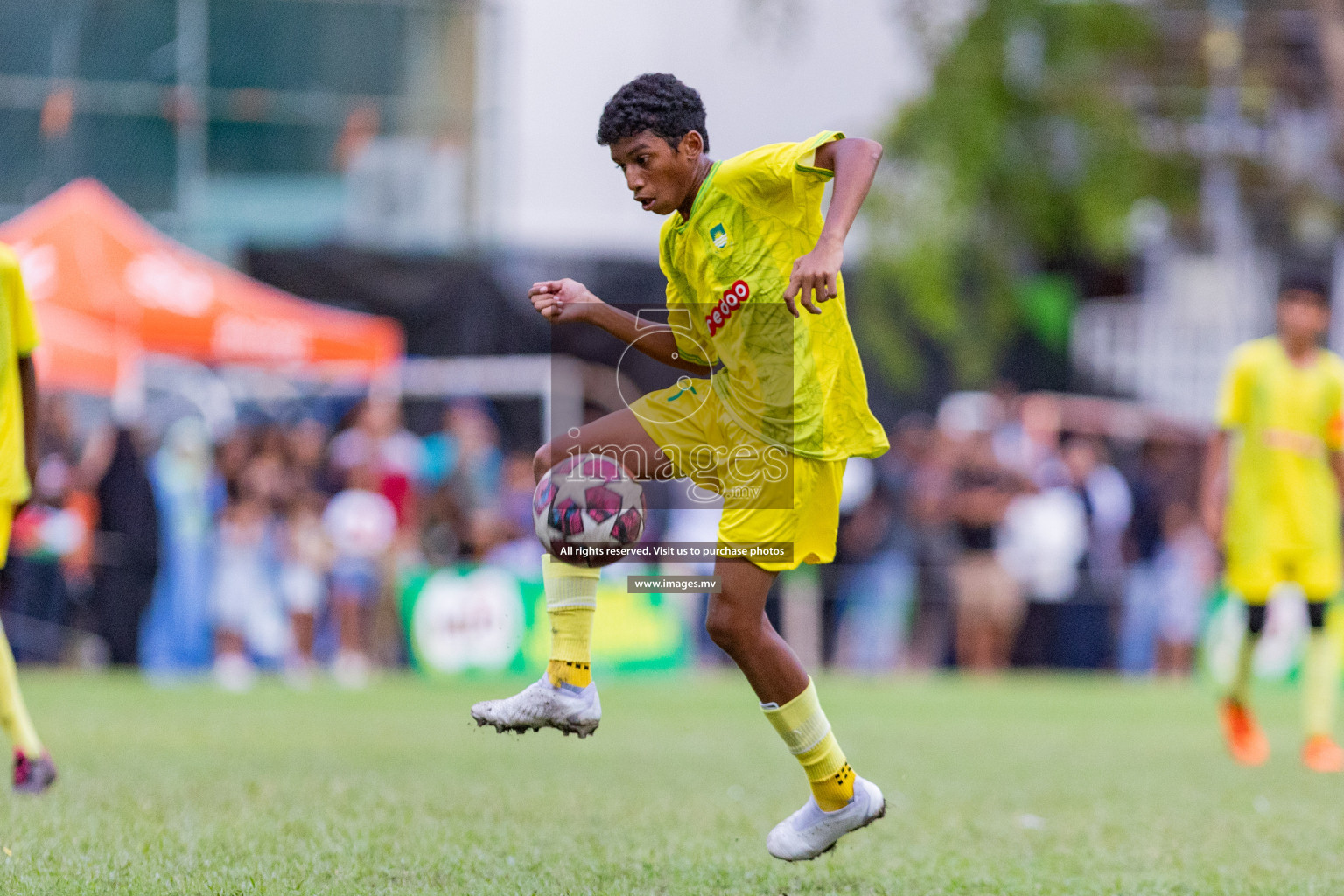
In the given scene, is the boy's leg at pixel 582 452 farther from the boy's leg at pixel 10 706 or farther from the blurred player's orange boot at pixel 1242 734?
the blurred player's orange boot at pixel 1242 734

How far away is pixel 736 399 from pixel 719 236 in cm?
50

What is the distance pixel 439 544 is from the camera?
15.9 meters

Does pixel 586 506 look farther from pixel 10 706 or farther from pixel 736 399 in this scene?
pixel 10 706

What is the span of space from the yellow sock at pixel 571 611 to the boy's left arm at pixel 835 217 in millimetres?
1070

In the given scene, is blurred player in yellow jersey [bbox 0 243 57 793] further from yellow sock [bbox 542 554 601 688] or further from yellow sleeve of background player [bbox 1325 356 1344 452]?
yellow sleeve of background player [bbox 1325 356 1344 452]

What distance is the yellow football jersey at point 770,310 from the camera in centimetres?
509

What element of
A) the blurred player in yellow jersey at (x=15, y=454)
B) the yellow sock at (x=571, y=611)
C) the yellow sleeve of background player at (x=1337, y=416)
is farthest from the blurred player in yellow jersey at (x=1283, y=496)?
the blurred player in yellow jersey at (x=15, y=454)

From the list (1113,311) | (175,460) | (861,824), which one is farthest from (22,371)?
(1113,311)

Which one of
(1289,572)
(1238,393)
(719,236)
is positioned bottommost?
(1289,572)

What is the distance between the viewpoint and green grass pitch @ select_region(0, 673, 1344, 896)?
5266mm

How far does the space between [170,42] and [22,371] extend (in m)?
14.5

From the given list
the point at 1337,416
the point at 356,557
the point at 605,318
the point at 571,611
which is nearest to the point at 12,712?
the point at 571,611

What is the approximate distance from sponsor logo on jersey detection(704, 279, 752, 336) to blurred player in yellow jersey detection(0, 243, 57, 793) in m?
3.08

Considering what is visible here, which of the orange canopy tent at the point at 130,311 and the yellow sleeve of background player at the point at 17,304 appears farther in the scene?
the orange canopy tent at the point at 130,311
